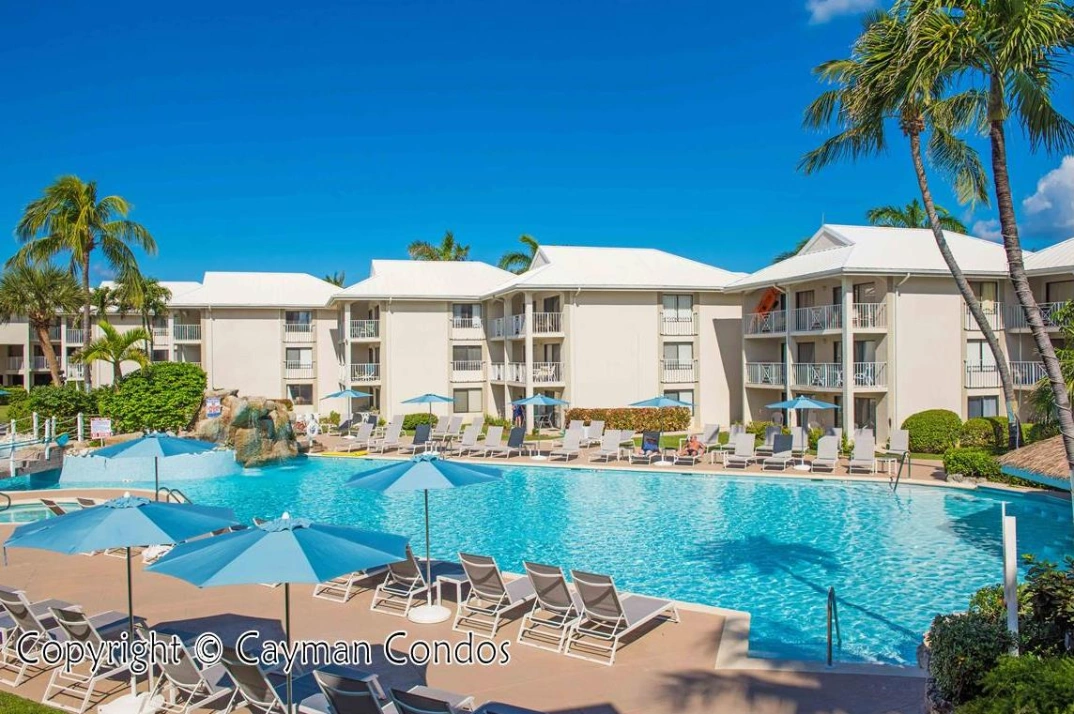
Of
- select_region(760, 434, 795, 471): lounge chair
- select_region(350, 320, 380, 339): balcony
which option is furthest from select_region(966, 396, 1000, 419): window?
select_region(350, 320, 380, 339): balcony

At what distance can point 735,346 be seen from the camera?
36969 mm

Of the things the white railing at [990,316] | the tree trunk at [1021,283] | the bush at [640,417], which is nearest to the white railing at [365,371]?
the bush at [640,417]

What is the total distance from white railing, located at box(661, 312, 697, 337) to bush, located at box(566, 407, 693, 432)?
360cm

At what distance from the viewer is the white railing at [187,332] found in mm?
45188

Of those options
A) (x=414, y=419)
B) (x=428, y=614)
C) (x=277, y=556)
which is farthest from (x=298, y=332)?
(x=277, y=556)

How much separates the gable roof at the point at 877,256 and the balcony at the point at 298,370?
23.9 metres

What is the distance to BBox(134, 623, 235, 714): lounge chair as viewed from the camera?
7.35m

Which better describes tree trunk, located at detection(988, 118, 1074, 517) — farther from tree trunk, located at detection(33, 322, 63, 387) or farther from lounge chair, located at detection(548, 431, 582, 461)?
tree trunk, located at detection(33, 322, 63, 387)

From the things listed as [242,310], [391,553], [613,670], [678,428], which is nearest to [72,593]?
[391,553]

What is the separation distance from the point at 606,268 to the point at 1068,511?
21769 mm

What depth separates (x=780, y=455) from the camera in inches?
969

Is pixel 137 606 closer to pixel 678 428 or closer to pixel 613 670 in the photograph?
pixel 613 670

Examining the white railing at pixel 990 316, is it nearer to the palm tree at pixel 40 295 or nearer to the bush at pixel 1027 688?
the bush at pixel 1027 688

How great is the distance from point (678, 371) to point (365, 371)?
15.6 m
